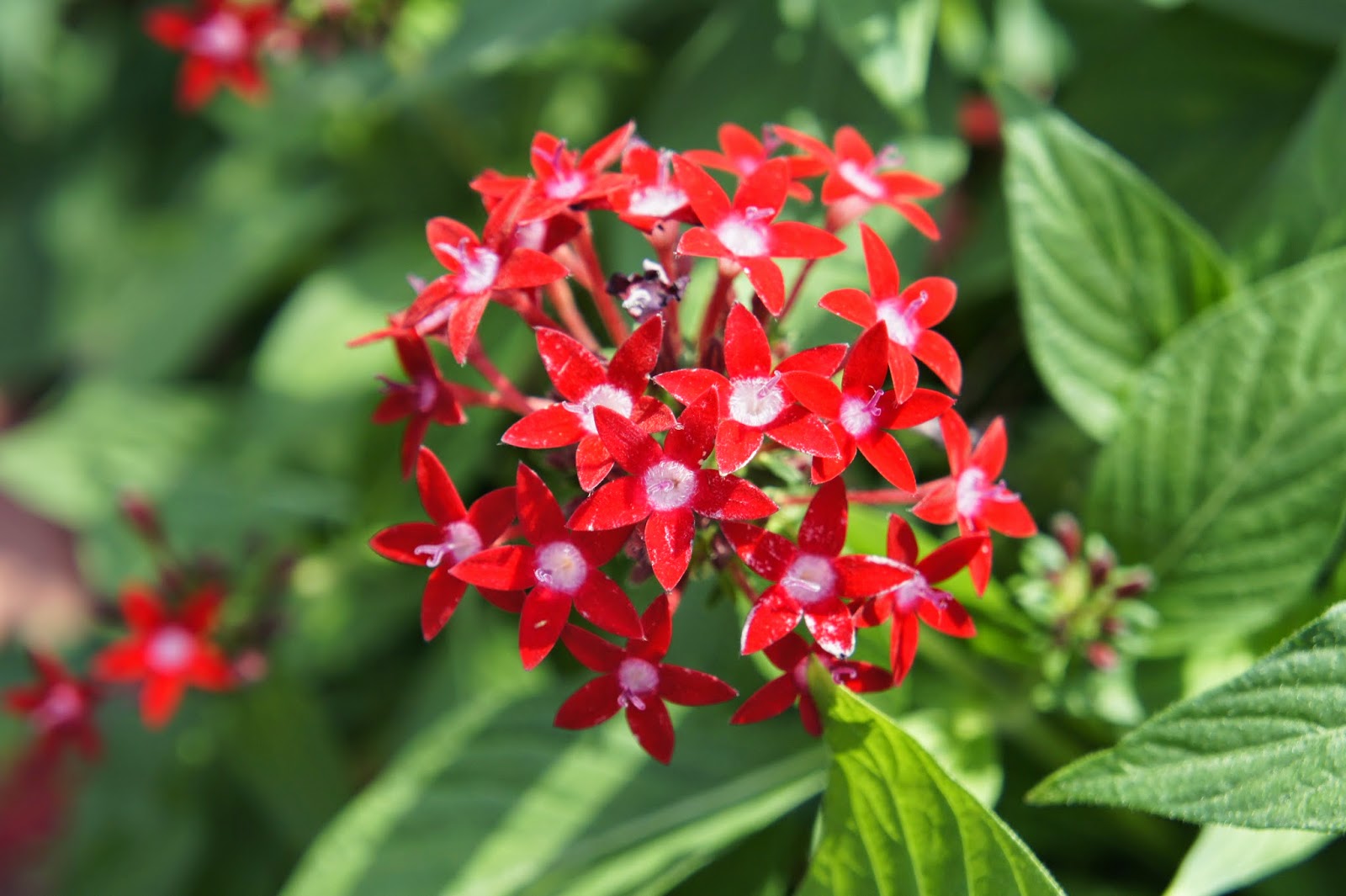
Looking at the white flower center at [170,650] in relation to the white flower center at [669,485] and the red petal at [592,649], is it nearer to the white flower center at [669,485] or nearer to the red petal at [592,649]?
the red petal at [592,649]

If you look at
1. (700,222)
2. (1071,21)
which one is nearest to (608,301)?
(700,222)

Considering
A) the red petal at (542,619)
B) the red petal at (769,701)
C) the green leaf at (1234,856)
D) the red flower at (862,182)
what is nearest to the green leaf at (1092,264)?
the red flower at (862,182)

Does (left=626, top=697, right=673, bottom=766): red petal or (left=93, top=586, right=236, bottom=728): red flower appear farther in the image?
(left=93, top=586, right=236, bottom=728): red flower

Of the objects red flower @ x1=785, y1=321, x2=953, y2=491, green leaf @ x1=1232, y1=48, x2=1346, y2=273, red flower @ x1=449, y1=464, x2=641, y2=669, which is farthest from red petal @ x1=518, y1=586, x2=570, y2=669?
green leaf @ x1=1232, y1=48, x2=1346, y2=273

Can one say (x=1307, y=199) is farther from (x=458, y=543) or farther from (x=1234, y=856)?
(x=458, y=543)

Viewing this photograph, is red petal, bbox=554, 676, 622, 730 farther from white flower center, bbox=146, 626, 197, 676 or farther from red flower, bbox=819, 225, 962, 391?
white flower center, bbox=146, 626, 197, 676
